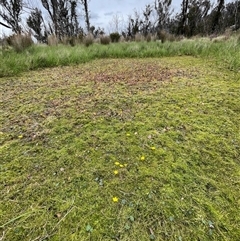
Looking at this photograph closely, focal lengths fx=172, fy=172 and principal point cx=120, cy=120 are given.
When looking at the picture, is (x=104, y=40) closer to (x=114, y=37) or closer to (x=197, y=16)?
(x=114, y=37)

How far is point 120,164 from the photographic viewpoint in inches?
47.8

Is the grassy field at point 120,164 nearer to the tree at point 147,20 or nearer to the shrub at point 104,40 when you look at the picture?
the shrub at point 104,40

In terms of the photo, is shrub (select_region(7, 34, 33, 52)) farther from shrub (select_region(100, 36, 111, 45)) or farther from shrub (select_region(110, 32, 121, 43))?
shrub (select_region(110, 32, 121, 43))

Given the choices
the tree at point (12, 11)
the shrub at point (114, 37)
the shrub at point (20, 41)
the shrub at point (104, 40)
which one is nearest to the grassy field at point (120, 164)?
the shrub at point (20, 41)

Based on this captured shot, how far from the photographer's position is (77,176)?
111cm

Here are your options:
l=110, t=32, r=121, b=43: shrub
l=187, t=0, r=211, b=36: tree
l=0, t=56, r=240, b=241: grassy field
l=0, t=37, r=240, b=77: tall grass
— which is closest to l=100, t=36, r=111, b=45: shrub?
l=110, t=32, r=121, b=43: shrub

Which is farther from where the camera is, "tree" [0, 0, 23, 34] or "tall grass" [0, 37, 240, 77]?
"tree" [0, 0, 23, 34]

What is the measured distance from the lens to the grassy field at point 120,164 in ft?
2.84

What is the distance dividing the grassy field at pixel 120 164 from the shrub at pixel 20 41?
7.76 feet

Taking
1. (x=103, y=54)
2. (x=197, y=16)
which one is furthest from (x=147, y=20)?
(x=103, y=54)

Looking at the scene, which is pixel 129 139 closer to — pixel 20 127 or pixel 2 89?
pixel 20 127

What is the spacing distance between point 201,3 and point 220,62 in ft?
41.1

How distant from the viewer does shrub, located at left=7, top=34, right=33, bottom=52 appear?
4.11 meters

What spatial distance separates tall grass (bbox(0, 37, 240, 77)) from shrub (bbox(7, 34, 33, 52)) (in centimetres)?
14
